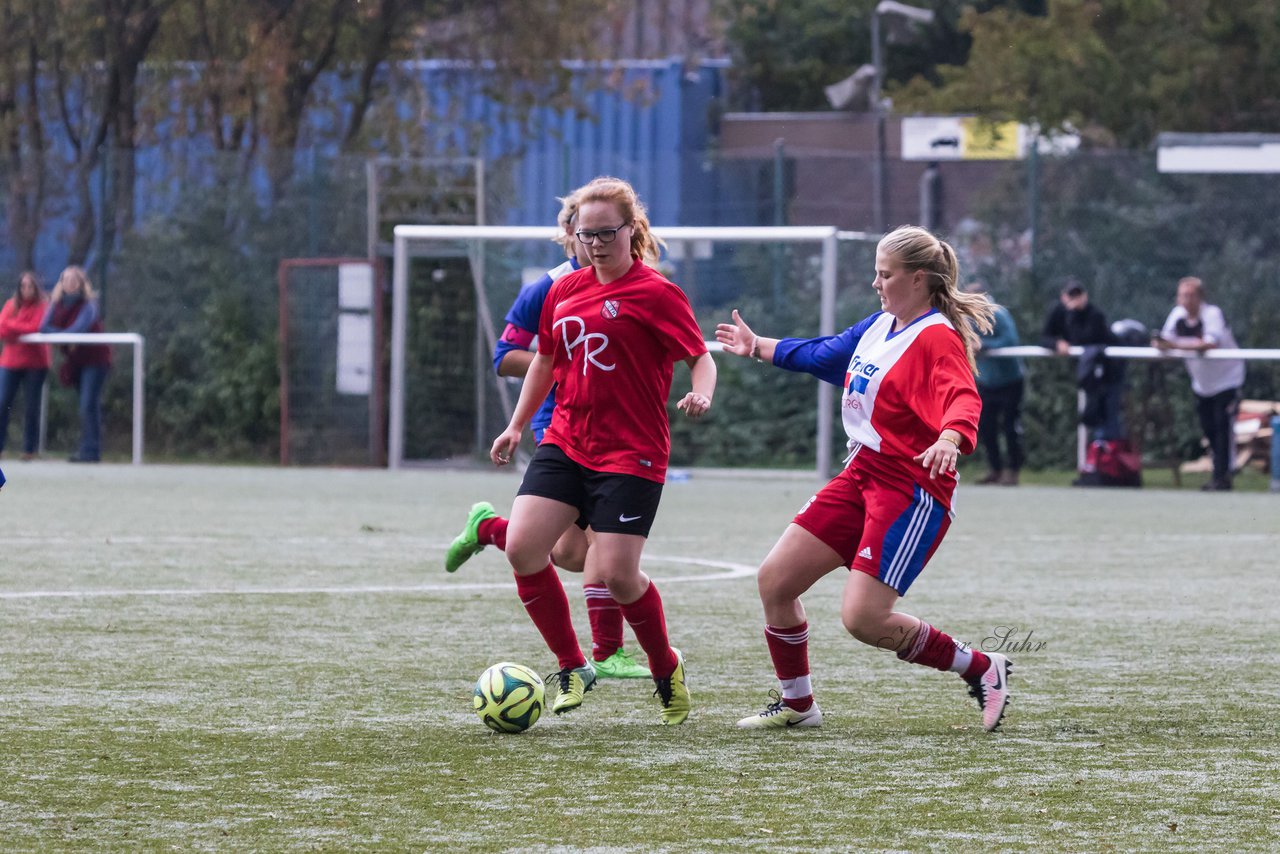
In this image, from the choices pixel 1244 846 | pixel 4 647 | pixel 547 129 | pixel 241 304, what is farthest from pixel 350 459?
pixel 1244 846

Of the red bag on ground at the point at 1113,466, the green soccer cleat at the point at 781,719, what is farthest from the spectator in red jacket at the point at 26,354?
the green soccer cleat at the point at 781,719

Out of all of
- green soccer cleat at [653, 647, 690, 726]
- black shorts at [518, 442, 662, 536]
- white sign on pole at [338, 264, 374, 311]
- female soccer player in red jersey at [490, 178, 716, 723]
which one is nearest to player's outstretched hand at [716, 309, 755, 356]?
female soccer player in red jersey at [490, 178, 716, 723]

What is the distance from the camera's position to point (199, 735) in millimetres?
5672

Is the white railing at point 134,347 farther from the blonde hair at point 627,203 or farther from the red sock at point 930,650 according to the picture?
the red sock at point 930,650

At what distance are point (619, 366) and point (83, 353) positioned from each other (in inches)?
615

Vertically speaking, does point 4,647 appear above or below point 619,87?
below

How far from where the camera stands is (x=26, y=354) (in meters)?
20.6

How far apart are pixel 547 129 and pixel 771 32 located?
12.7 m

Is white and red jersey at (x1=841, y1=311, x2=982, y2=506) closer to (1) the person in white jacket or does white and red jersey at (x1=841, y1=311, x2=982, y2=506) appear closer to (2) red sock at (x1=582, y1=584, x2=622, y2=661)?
(2) red sock at (x1=582, y1=584, x2=622, y2=661)

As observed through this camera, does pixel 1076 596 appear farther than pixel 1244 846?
Yes

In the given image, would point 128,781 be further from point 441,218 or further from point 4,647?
point 441,218

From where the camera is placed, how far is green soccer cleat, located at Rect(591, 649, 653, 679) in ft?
23.1

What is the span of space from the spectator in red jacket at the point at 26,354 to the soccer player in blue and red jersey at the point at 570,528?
13.7 m

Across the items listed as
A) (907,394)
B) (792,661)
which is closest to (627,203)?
(907,394)
